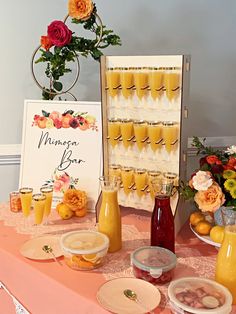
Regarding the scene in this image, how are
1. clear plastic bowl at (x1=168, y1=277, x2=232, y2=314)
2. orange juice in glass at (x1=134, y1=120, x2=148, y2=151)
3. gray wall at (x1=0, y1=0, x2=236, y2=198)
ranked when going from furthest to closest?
1. gray wall at (x1=0, y1=0, x2=236, y2=198)
2. orange juice in glass at (x1=134, y1=120, x2=148, y2=151)
3. clear plastic bowl at (x1=168, y1=277, x2=232, y2=314)

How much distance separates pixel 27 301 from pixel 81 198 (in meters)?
0.47

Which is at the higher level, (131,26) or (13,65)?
(131,26)

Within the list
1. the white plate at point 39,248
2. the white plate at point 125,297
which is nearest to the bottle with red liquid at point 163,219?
the white plate at point 125,297

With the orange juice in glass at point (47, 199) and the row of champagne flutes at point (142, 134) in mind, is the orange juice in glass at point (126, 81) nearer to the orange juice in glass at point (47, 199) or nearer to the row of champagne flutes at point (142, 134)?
the row of champagne flutes at point (142, 134)

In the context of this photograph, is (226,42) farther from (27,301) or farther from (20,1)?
(27,301)

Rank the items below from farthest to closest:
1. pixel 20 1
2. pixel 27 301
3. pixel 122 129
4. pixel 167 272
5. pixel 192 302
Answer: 1. pixel 20 1
2. pixel 122 129
3. pixel 27 301
4. pixel 167 272
5. pixel 192 302

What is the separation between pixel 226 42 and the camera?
87.9 inches

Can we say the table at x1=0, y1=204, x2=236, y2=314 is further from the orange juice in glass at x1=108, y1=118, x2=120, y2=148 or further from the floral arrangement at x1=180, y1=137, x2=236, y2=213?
the orange juice in glass at x1=108, y1=118, x2=120, y2=148

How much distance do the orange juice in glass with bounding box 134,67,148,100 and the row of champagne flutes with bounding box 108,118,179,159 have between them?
0.34 feet

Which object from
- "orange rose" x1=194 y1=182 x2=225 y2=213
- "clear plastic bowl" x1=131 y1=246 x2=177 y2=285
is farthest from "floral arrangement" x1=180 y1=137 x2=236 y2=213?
"clear plastic bowl" x1=131 y1=246 x2=177 y2=285

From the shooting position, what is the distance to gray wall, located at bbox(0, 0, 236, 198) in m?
1.89

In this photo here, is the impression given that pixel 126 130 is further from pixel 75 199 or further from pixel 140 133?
pixel 75 199

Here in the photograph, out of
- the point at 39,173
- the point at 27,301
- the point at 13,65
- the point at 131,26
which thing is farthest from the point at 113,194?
the point at 131,26

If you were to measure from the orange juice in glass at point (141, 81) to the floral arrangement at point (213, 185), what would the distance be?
34 centimetres
